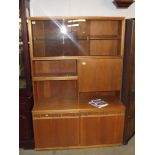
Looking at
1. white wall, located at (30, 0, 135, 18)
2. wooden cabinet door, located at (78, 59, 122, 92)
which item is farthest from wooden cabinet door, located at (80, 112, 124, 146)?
white wall, located at (30, 0, 135, 18)

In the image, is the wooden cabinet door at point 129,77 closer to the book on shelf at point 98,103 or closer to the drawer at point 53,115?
the book on shelf at point 98,103

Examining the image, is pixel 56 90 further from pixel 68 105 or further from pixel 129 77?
pixel 129 77

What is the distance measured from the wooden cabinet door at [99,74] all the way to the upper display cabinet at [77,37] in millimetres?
196

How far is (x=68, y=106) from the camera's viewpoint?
8.65ft

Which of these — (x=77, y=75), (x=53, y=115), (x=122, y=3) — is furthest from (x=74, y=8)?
(x=53, y=115)

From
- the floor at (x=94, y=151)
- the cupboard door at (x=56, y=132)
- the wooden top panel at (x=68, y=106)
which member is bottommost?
the floor at (x=94, y=151)

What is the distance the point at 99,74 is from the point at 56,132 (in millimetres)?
975

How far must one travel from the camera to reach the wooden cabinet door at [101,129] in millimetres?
2600

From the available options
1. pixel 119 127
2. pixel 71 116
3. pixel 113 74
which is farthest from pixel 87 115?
pixel 113 74

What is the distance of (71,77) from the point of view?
2658mm

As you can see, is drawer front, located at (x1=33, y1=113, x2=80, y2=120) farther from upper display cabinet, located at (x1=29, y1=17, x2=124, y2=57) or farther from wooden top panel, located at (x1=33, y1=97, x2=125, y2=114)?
upper display cabinet, located at (x1=29, y1=17, x2=124, y2=57)

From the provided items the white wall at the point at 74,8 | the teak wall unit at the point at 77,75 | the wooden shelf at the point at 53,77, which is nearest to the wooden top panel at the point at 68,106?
the teak wall unit at the point at 77,75

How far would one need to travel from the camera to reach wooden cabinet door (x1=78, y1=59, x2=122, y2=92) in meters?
2.64
